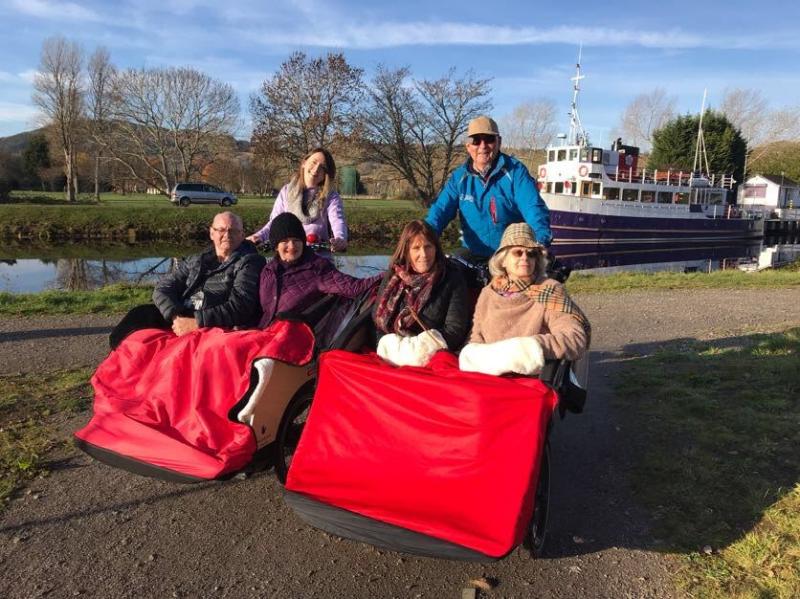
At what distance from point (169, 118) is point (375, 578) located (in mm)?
52057

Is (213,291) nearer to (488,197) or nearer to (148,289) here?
(488,197)

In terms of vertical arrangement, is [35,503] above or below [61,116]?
below

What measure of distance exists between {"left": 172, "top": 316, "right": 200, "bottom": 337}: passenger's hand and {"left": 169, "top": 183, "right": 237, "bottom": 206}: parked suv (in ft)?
125

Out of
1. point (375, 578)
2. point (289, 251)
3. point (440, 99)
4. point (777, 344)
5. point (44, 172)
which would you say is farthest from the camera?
point (44, 172)

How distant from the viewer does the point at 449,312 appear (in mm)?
3664

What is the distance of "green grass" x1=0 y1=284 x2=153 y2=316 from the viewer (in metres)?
8.65

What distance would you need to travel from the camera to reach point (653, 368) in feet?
20.1

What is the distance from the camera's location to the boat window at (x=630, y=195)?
89.1ft

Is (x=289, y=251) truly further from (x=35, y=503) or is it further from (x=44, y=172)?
(x=44, y=172)

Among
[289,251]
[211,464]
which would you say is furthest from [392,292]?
[211,464]

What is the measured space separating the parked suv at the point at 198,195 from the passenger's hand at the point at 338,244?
37.6 m

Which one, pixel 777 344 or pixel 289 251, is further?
pixel 777 344

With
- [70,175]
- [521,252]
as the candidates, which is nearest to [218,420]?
[521,252]

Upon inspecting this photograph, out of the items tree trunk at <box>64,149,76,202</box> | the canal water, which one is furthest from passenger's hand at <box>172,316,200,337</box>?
tree trunk at <box>64,149,76,202</box>
